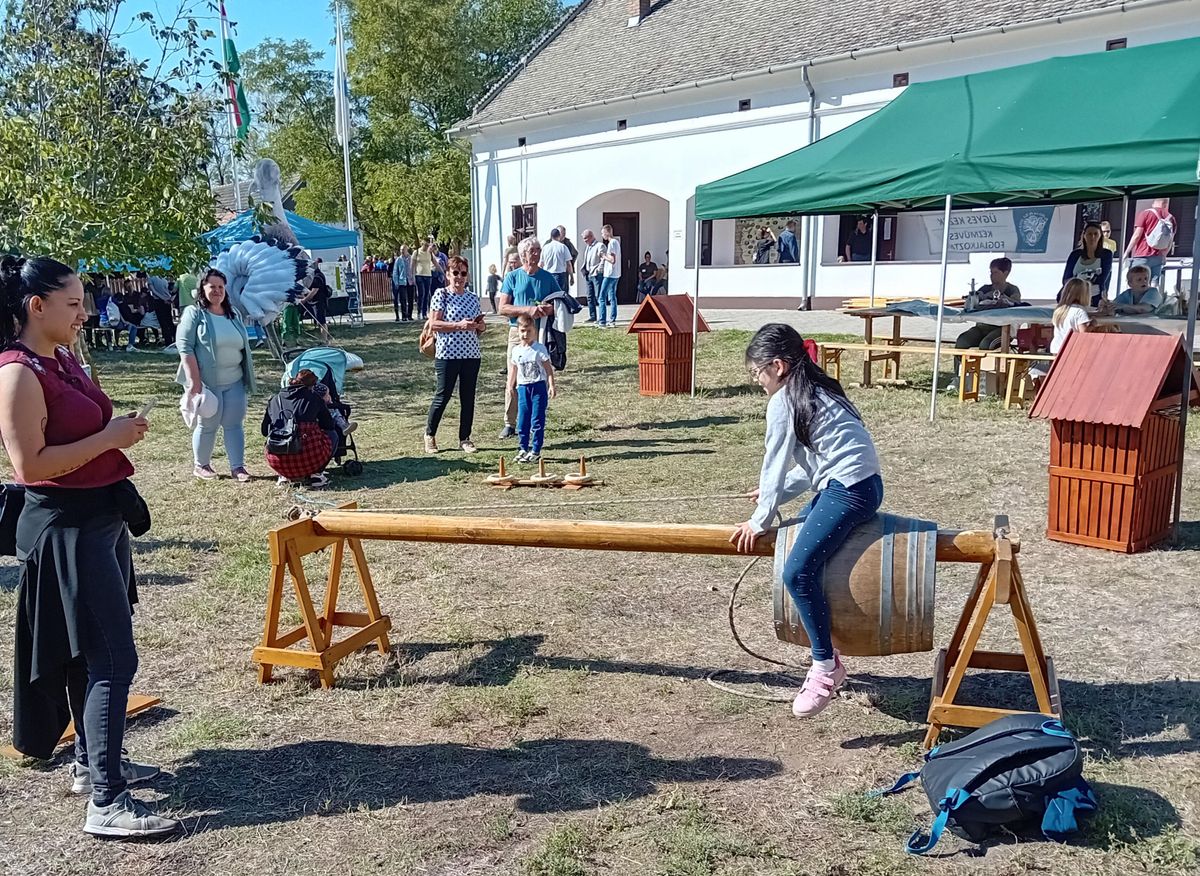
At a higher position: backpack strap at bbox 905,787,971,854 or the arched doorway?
the arched doorway

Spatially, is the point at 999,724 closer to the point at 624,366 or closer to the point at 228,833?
the point at 228,833

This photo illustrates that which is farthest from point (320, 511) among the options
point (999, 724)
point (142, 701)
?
point (999, 724)

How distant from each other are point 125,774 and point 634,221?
2523 cm

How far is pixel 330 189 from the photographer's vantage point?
45812 mm

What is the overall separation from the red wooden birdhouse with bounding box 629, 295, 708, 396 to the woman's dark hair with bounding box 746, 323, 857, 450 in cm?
819

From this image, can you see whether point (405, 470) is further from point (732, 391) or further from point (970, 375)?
point (970, 375)

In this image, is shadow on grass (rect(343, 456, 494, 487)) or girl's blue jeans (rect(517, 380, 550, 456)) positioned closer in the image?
shadow on grass (rect(343, 456, 494, 487))

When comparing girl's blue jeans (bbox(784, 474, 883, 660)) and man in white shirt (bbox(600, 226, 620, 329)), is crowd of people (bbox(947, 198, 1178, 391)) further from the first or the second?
man in white shirt (bbox(600, 226, 620, 329))

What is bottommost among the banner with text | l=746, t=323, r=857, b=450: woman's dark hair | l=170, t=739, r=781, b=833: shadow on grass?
l=170, t=739, r=781, b=833: shadow on grass

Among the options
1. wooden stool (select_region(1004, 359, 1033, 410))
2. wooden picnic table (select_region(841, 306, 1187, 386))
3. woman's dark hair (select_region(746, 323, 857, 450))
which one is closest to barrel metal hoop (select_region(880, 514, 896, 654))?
woman's dark hair (select_region(746, 323, 857, 450))

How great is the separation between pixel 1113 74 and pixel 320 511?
26.5ft

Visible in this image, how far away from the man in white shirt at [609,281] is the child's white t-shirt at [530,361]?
11788 millimetres

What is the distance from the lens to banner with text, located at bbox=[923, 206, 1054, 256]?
1881cm

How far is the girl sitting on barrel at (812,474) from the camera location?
3553mm
